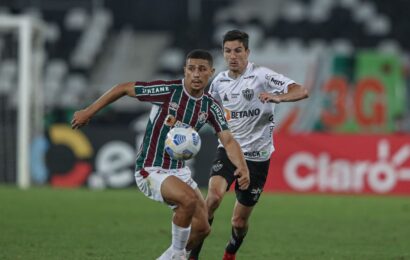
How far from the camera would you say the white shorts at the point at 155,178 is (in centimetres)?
Result: 799

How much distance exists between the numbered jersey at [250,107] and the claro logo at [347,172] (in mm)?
9873

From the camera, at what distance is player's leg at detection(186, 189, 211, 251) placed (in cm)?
800

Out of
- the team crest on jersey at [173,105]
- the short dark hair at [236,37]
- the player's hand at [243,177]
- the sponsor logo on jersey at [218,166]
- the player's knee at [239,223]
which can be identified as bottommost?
the player's knee at [239,223]

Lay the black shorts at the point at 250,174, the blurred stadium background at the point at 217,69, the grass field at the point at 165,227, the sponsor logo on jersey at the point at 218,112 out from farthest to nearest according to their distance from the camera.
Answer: the blurred stadium background at the point at 217,69 → the grass field at the point at 165,227 → the black shorts at the point at 250,174 → the sponsor logo on jersey at the point at 218,112

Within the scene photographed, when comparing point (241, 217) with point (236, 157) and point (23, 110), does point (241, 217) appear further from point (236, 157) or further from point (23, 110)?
point (23, 110)

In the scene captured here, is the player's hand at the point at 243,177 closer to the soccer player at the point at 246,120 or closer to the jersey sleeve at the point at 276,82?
the soccer player at the point at 246,120

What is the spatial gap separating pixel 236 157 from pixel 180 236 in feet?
2.97

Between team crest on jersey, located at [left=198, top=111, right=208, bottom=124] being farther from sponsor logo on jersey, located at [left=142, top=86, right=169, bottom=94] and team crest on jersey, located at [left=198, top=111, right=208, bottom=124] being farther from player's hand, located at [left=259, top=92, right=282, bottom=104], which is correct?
player's hand, located at [left=259, top=92, right=282, bottom=104]

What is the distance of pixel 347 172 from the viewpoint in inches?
761

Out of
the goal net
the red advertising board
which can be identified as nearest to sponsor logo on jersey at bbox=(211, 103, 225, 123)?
the red advertising board

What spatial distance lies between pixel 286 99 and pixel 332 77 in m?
17.6

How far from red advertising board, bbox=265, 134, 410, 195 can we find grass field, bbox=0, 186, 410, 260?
81 cm

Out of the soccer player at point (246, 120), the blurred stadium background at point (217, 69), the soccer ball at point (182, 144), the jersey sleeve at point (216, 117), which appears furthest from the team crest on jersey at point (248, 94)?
the blurred stadium background at point (217, 69)

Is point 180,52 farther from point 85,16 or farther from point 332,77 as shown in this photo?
point 332,77
